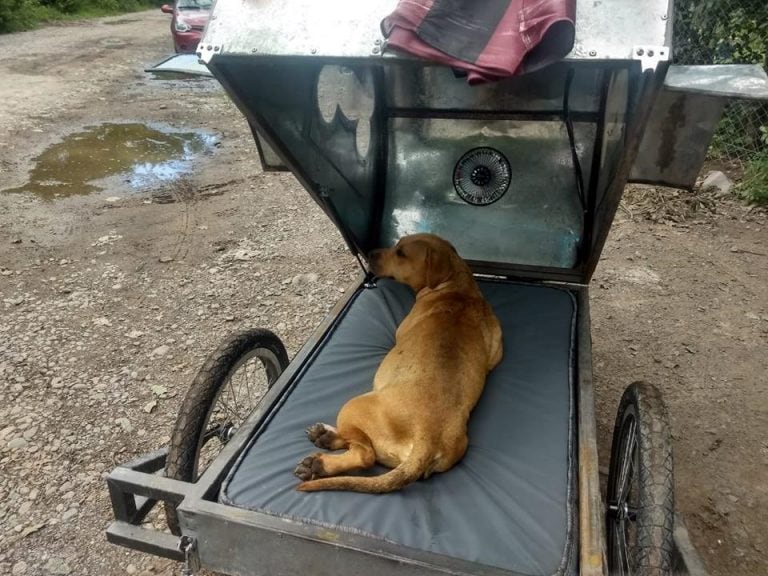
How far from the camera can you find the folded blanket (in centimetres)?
184

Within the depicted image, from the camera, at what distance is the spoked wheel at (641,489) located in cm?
190

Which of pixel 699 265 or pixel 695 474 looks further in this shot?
pixel 699 265

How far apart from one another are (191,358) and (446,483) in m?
2.57

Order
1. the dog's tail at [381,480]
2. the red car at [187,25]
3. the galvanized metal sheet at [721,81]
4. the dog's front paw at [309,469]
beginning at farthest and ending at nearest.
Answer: the red car at [187,25] < the dog's front paw at [309,469] < the dog's tail at [381,480] < the galvanized metal sheet at [721,81]

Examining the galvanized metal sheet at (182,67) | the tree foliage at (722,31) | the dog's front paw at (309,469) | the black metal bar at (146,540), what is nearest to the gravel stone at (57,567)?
the black metal bar at (146,540)

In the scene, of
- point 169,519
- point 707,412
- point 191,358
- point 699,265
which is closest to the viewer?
point 169,519

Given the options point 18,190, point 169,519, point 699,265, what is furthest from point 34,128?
point 699,265

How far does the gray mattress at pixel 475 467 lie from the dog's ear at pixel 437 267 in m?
0.32

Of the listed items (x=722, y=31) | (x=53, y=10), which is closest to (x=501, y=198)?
(x=722, y=31)

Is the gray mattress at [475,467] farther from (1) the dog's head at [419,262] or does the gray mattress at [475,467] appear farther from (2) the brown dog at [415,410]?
(1) the dog's head at [419,262]

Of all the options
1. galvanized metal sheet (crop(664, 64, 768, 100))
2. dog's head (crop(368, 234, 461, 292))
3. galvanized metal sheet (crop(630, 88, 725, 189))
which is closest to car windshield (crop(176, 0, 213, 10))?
dog's head (crop(368, 234, 461, 292))

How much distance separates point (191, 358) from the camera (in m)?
4.25

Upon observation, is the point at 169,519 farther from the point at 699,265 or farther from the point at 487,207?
the point at 699,265

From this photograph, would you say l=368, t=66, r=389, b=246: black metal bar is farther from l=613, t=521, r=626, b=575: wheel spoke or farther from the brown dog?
l=613, t=521, r=626, b=575: wheel spoke
